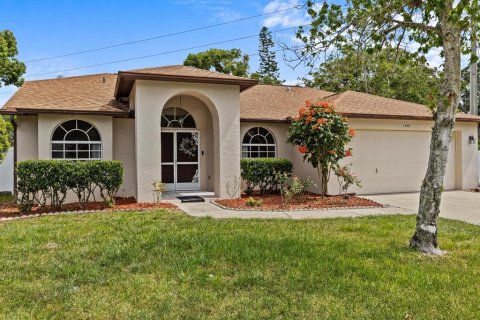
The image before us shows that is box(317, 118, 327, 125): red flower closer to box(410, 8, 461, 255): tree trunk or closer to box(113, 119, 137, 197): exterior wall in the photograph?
box(410, 8, 461, 255): tree trunk

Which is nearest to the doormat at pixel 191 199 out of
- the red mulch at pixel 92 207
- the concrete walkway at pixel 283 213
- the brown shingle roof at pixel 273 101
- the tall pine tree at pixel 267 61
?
the red mulch at pixel 92 207

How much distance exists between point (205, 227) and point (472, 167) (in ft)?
45.6

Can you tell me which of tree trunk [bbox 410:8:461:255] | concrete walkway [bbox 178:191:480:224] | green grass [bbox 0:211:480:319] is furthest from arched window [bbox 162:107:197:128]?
tree trunk [bbox 410:8:461:255]

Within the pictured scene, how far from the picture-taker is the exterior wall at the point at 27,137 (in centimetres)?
1221

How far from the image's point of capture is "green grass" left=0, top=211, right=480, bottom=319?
3881 millimetres

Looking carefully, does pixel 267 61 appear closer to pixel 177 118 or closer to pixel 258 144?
pixel 258 144

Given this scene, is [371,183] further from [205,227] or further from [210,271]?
[210,271]

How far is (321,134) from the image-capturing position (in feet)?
37.7

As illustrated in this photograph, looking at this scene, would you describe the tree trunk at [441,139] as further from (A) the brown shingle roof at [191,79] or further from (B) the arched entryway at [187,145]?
(B) the arched entryway at [187,145]

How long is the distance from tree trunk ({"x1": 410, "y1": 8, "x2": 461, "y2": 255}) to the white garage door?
27.8 ft

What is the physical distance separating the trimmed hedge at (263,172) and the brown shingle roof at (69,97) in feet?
15.2

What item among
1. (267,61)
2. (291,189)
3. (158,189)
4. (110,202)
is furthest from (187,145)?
(267,61)

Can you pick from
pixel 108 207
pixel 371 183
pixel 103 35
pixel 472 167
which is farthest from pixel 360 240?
pixel 103 35

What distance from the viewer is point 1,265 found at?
529cm
